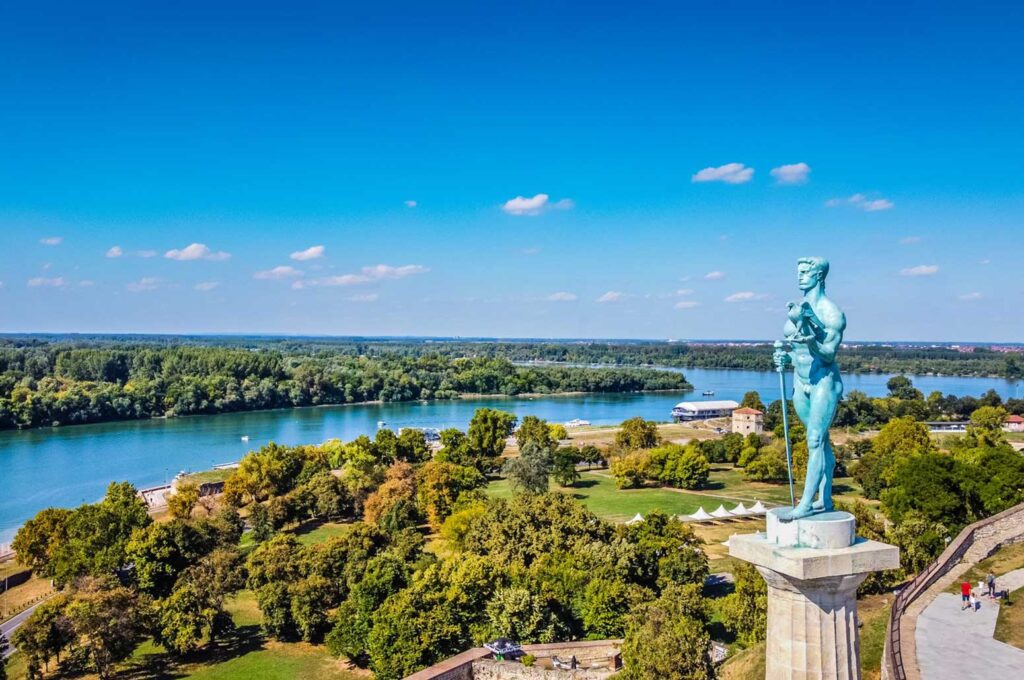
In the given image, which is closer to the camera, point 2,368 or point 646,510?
point 646,510

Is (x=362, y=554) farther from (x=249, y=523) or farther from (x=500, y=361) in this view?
(x=500, y=361)

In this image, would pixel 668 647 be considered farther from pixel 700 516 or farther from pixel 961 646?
pixel 700 516

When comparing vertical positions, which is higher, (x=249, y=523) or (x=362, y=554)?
(x=362, y=554)

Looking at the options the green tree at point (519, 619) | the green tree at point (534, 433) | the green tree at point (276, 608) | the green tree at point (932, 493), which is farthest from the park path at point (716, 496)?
the green tree at point (276, 608)

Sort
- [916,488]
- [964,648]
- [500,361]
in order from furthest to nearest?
[500,361], [916,488], [964,648]

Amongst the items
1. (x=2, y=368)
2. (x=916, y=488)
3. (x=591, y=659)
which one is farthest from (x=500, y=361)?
(x=591, y=659)

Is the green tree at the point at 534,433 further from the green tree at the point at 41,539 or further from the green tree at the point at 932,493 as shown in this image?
the green tree at the point at 41,539
